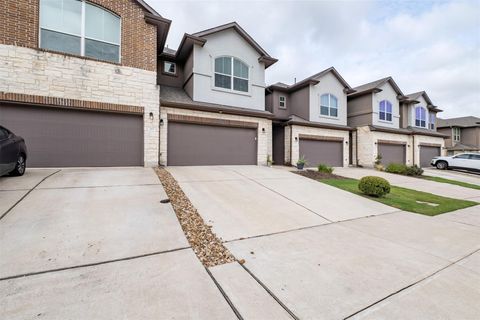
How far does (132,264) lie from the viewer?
2773 mm

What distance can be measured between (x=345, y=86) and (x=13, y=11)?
1951cm

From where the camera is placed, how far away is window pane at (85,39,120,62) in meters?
8.84

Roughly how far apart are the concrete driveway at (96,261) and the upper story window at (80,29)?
6522 millimetres

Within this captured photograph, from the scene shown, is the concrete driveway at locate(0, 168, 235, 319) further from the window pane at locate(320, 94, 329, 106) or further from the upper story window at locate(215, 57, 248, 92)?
the window pane at locate(320, 94, 329, 106)

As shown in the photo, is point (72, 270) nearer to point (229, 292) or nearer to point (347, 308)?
point (229, 292)

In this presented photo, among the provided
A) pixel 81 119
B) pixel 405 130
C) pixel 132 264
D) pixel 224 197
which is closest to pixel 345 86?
pixel 405 130

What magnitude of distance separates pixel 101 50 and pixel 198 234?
959 cm

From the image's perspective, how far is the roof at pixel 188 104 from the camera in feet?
34.1

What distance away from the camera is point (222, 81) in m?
12.3

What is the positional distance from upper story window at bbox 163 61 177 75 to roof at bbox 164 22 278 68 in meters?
0.61

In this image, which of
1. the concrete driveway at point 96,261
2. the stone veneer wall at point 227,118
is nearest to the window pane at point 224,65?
the stone veneer wall at point 227,118

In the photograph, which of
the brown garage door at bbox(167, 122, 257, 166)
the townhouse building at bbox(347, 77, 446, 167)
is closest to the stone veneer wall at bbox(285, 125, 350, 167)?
the townhouse building at bbox(347, 77, 446, 167)

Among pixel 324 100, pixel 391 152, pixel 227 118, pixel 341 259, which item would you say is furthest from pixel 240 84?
pixel 391 152

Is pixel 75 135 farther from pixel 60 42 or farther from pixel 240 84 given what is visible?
pixel 240 84
